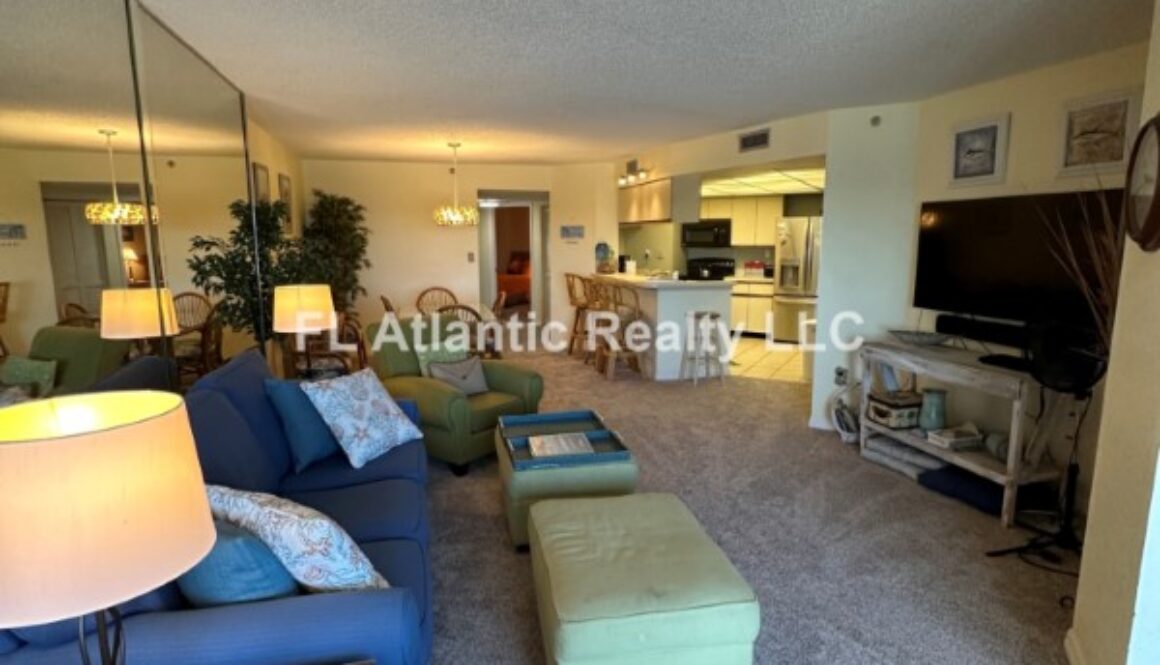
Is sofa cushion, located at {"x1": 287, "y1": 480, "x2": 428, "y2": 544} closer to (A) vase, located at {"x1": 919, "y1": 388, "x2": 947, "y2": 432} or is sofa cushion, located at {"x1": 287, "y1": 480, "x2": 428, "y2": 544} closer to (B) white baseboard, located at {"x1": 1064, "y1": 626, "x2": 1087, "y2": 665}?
(B) white baseboard, located at {"x1": 1064, "y1": 626, "x2": 1087, "y2": 665}

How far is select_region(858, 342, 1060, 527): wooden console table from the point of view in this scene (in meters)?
2.93

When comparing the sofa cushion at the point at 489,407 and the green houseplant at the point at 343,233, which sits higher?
the green houseplant at the point at 343,233

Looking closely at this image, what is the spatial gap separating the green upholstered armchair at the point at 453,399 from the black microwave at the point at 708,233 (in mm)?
5088

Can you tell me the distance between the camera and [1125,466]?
1740 mm

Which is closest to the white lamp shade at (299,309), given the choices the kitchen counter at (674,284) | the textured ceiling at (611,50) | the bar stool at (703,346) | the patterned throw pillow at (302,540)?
the textured ceiling at (611,50)

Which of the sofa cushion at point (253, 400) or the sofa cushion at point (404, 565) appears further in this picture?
the sofa cushion at point (253, 400)

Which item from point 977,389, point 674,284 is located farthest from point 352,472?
point 674,284

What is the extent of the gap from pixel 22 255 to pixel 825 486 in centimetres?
360

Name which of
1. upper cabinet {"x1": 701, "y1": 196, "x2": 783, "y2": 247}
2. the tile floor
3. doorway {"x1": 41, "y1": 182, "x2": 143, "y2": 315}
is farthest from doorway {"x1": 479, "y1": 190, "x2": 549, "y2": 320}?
doorway {"x1": 41, "y1": 182, "x2": 143, "y2": 315}

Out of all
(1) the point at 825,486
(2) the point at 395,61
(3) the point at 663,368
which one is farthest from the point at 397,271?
(1) the point at 825,486

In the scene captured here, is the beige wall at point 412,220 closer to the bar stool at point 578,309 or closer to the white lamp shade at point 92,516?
the bar stool at point 578,309

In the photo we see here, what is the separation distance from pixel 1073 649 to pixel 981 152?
2.74 meters

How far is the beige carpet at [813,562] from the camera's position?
6.87 ft

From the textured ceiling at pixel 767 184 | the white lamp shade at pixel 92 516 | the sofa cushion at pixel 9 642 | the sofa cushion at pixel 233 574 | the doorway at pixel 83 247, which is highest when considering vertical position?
the textured ceiling at pixel 767 184
